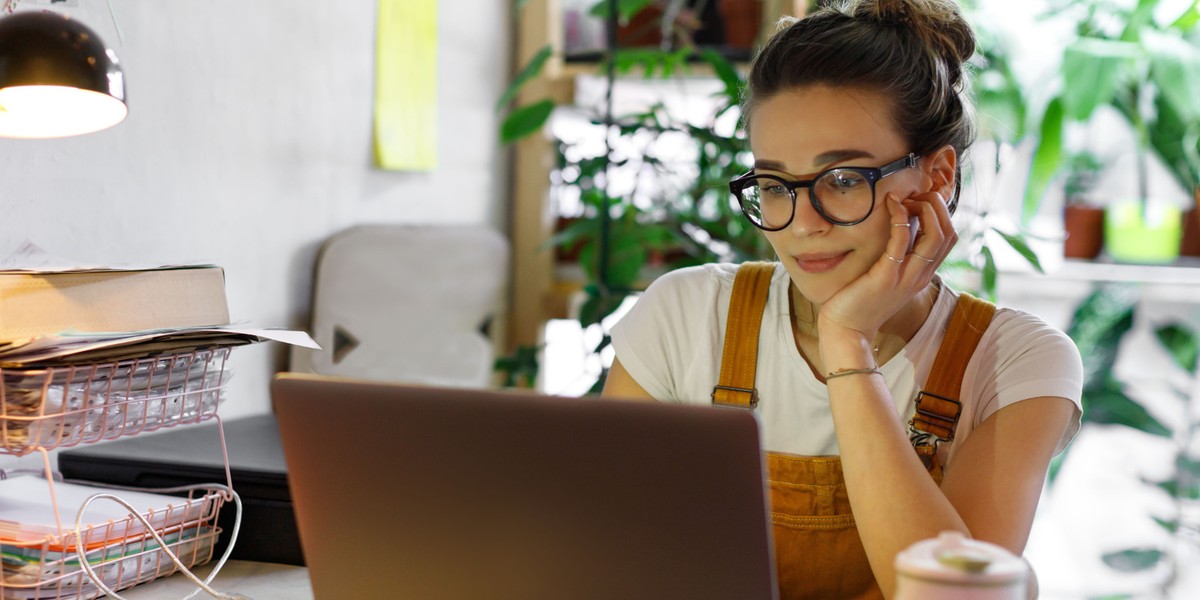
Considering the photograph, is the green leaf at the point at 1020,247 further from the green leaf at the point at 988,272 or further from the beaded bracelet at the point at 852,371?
the beaded bracelet at the point at 852,371

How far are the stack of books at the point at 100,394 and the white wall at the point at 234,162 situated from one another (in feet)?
0.94

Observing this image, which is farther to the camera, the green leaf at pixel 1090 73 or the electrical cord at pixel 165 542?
the green leaf at pixel 1090 73

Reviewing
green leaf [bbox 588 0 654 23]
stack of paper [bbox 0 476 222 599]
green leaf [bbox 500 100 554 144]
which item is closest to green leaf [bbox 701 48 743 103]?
green leaf [bbox 588 0 654 23]

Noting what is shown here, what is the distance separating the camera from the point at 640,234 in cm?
218

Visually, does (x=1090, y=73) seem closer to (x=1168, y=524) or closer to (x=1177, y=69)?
(x=1177, y=69)

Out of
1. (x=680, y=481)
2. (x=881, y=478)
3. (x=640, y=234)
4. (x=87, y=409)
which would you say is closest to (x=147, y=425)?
(x=87, y=409)

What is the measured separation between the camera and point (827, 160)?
3.67ft

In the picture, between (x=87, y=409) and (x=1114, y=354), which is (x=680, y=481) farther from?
A: (x=1114, y=354)

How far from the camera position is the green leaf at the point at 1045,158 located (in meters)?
2.33

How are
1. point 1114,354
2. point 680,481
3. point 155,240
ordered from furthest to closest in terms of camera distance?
point 1114,354 → point 155,240 → point 680,481

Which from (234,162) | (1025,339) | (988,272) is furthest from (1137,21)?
(234,162)

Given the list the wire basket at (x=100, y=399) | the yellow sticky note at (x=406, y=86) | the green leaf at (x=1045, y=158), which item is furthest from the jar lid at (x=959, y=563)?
the green leaf at (x=1045, y=158)

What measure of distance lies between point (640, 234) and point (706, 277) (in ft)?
2.77

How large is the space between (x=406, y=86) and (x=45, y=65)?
4.05ft
